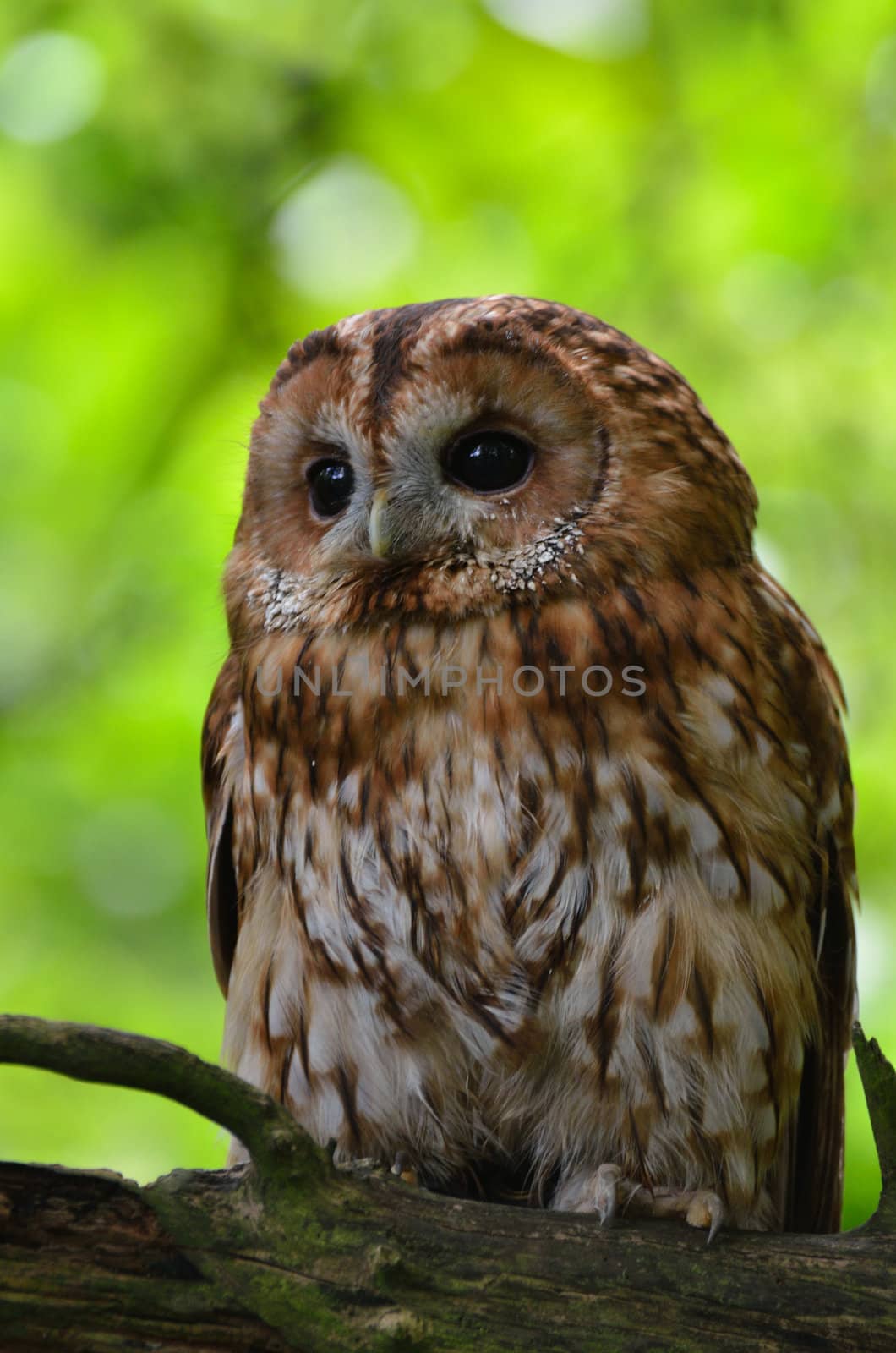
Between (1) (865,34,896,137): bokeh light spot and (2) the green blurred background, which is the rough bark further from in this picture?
(1) (865,34,896,137): bokeh light spot

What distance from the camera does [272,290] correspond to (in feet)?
12.0

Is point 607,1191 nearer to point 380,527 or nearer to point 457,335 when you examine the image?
point 380,527

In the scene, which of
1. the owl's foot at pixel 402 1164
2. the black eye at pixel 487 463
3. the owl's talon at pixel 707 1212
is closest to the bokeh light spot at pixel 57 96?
the black eye at pixel 487 463

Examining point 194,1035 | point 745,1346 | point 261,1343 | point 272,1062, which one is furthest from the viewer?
point 194,1035

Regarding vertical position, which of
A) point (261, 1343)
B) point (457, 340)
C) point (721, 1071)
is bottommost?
point (261, 1343)

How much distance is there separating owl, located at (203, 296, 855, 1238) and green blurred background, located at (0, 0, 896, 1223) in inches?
42.1

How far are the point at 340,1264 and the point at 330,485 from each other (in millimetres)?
1222

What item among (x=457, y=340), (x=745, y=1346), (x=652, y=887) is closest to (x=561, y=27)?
(x=457, y=340)

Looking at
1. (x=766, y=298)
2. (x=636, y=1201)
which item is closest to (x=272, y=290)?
(x=766, y=298)

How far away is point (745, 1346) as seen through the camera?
5.99ft

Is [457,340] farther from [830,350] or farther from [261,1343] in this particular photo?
[830,350]

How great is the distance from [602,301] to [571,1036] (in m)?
2.27

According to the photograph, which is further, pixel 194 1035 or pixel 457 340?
pixel 194 1035

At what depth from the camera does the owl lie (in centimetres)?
222
